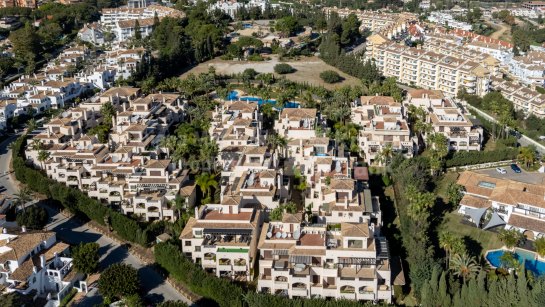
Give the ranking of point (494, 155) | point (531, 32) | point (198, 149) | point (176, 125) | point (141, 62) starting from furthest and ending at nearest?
point (531, 32)
point (141, 62)
point (176, 125)
point (494, 155)
point (198, 149)

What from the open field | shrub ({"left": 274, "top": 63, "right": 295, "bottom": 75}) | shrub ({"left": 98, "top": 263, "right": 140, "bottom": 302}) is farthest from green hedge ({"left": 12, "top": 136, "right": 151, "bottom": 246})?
shrub ({"left": 274, "top": 63, "right": 295, "bottom": 75})

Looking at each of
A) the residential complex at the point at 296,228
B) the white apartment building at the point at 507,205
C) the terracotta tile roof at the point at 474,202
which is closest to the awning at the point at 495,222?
the white apartment building at the point at 507,205

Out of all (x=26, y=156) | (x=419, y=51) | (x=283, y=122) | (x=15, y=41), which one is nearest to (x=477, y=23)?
(x=419, y=51)

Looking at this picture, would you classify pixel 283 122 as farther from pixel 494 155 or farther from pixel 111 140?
pixel 494 155

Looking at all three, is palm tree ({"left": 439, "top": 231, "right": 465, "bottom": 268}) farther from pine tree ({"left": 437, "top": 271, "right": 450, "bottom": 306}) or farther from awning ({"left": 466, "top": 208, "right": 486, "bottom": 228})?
awning ({"left": 466, "top": 208, "right": 486, "bottom": 228})

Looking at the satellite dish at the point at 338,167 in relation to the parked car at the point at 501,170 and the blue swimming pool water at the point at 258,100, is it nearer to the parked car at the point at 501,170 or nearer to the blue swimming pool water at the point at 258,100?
the parked car at the point at 501,170

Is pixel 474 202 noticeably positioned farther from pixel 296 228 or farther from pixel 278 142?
pixel 278 142
